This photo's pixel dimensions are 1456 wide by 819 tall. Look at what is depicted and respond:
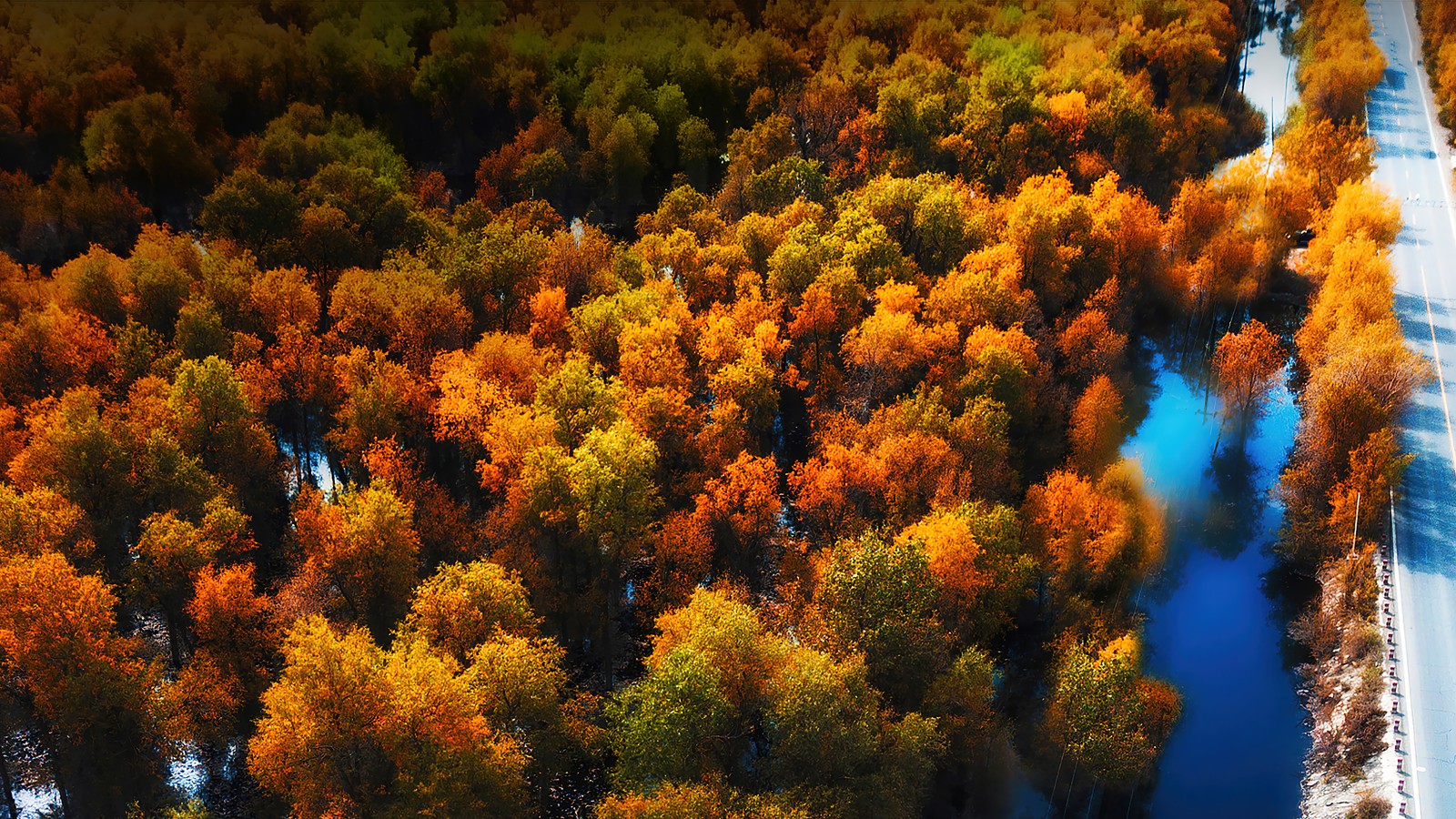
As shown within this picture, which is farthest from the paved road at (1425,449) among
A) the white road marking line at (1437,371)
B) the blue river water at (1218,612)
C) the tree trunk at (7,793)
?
the tree trunk at (7,793)

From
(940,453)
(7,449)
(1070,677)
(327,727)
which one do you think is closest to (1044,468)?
(940,453)

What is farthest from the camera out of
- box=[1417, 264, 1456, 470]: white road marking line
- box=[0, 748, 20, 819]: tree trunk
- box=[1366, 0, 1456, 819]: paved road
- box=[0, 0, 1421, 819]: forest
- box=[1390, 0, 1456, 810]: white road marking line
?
box=[1417, 264, 1456, 470]: white road marking line

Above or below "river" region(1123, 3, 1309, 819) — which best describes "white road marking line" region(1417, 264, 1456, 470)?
above

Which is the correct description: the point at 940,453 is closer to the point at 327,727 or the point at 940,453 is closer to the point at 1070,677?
the point at 1070,677

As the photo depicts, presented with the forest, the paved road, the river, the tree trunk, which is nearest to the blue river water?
the river

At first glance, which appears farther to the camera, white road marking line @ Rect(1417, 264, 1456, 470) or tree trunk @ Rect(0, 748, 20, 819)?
white road marking line @ Rect(1417, 264, 1456, 470)

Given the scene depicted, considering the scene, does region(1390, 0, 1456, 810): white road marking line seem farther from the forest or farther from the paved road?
the forest
